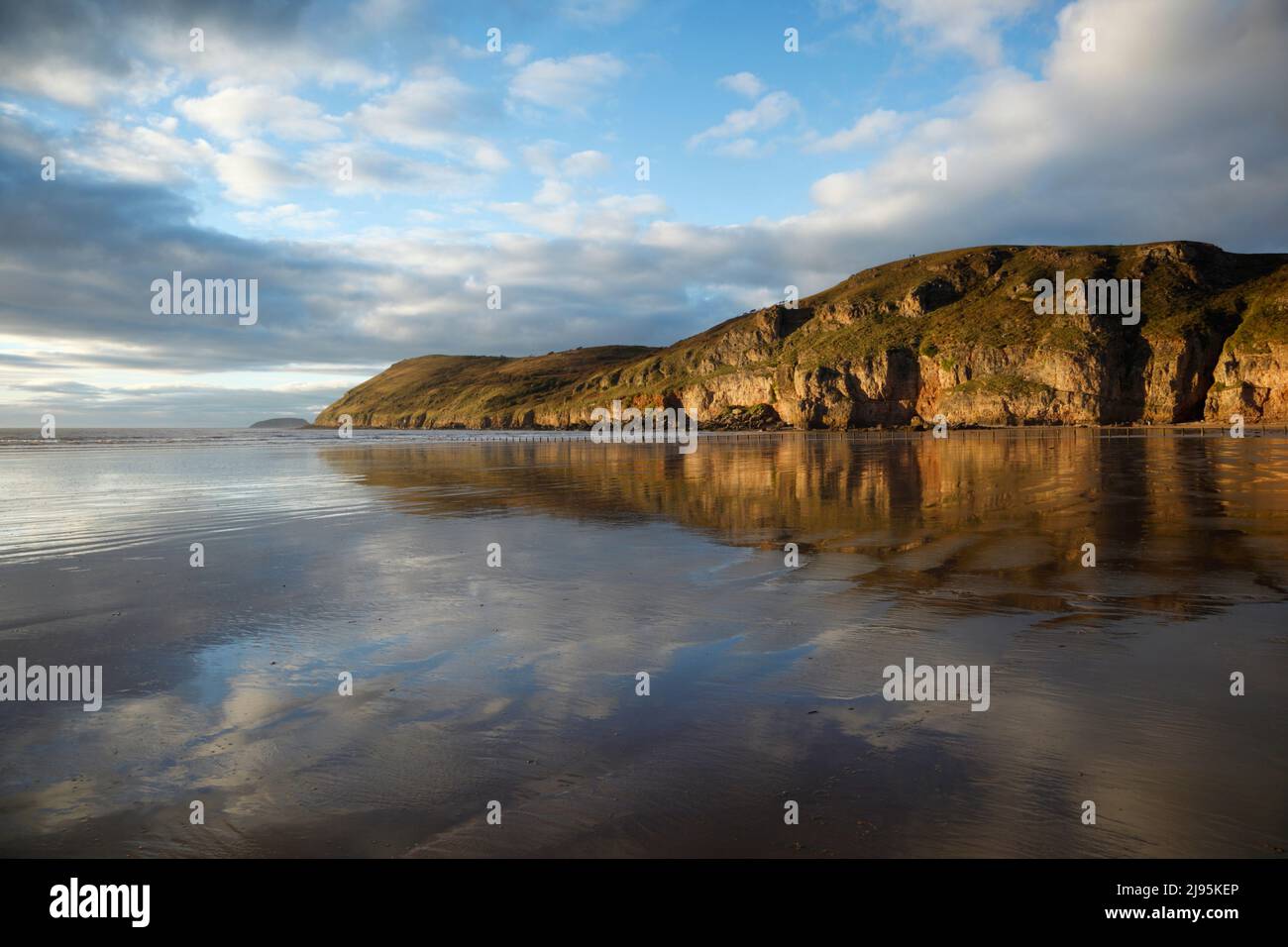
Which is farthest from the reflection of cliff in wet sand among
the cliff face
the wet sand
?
the cliff face

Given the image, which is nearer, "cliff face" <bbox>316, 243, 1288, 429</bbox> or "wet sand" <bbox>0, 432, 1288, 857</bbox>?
"wet sand" <bbox>0, 432, 1288, 857</bbox>

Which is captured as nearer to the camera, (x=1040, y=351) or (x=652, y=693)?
(x=652, y=693)

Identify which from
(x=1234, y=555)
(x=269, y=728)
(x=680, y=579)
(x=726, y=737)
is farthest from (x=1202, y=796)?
(x=1234, y=555)

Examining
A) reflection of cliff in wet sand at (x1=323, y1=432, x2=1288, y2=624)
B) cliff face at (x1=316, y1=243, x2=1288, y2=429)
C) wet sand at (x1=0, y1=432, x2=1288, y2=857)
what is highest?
cliff face at (x1=316, y1=243, x2=1288, y2=429)

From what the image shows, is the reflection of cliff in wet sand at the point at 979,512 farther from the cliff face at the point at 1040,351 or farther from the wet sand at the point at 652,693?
the cliff face at the point at 1040,351

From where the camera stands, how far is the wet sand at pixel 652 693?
15.2ft

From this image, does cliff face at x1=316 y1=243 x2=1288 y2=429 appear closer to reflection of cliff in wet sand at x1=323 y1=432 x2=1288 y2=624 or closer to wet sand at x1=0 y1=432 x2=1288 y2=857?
reflection of cliff in wet sand at x1=323 y1=432 x2=1288 y2=624

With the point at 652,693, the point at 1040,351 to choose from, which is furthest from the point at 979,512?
the point at 1040,351

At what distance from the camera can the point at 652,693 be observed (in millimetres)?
7082

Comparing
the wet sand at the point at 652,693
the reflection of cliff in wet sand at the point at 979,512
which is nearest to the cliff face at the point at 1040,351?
the reflection of cliff in wet sand at the point at 979,512

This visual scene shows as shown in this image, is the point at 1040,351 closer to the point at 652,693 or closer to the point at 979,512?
the point at 979,512

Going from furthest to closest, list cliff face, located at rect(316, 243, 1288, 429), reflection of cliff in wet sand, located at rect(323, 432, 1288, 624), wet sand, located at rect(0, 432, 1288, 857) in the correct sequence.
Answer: cliff face, located at rect(316, 243, 1288, 429), reflection of cliff in wet sand, located at rect(323, 432, 1288, 624), wet sand, located at rect(0, 432, 1288, 857)

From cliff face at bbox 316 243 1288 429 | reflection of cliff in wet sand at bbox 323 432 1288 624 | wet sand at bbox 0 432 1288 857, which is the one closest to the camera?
wet sand at bbox 0 432 1288 857

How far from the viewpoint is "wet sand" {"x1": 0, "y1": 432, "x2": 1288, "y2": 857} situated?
4641mm
